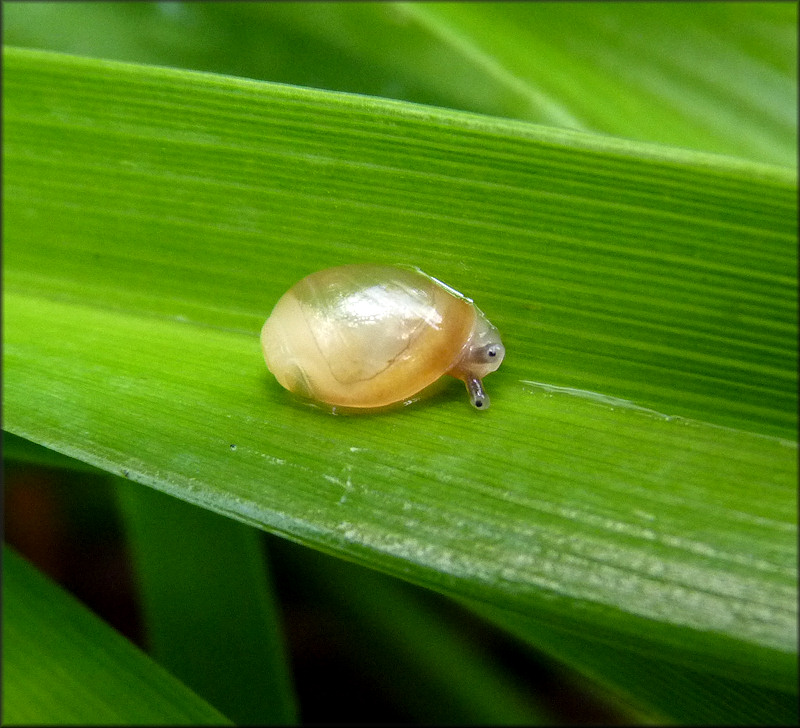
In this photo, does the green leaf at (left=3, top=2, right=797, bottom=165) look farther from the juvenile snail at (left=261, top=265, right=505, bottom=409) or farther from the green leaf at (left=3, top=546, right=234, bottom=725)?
the green leaf at (left=3, top=546, right=234, bottom=725)

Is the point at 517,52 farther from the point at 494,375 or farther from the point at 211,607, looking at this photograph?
the point at 211,607

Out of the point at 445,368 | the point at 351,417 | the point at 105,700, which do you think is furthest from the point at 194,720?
the point at 445,368

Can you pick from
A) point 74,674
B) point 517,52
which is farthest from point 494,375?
point 517,52

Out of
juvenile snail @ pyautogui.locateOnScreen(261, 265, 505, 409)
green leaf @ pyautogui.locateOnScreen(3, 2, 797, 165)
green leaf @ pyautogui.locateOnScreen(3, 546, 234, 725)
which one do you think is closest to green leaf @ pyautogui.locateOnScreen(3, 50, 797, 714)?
juvenile snail @ pyautogui.locateOnScreen(261, 265, 505, 409)

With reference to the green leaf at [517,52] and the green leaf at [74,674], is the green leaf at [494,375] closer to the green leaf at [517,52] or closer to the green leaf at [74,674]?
the green leaf at [74,674]

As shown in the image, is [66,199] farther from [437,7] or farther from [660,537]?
[660,537]
